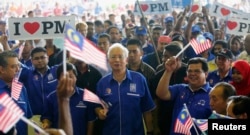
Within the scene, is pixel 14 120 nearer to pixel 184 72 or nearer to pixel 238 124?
pixel 238 124

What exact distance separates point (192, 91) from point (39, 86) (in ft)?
7.20

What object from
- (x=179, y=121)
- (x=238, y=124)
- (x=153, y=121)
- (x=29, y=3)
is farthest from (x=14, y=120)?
(x=29, y=3)

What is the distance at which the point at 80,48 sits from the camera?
3.75m

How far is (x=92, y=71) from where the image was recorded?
616 centimetres

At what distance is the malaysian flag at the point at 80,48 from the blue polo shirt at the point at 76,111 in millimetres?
1046

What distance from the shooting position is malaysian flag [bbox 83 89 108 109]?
494 centimetres

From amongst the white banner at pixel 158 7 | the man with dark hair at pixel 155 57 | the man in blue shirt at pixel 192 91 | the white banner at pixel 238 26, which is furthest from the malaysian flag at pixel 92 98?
the white banner at pixel 158 7

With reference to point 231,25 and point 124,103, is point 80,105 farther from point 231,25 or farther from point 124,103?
point 231,25

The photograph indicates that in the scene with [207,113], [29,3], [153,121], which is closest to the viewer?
[207,113]

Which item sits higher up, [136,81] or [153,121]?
[136,81]

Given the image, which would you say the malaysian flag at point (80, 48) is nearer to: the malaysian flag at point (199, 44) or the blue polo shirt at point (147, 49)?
the malaysian flag at point (199, 44)

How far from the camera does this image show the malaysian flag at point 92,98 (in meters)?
4.94

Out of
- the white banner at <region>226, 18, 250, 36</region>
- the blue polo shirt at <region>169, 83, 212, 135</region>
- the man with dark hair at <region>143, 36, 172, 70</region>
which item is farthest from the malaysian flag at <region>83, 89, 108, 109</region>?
the white banner at <region>226, 18, 250, 36</region>

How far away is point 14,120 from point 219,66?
3626 mm
